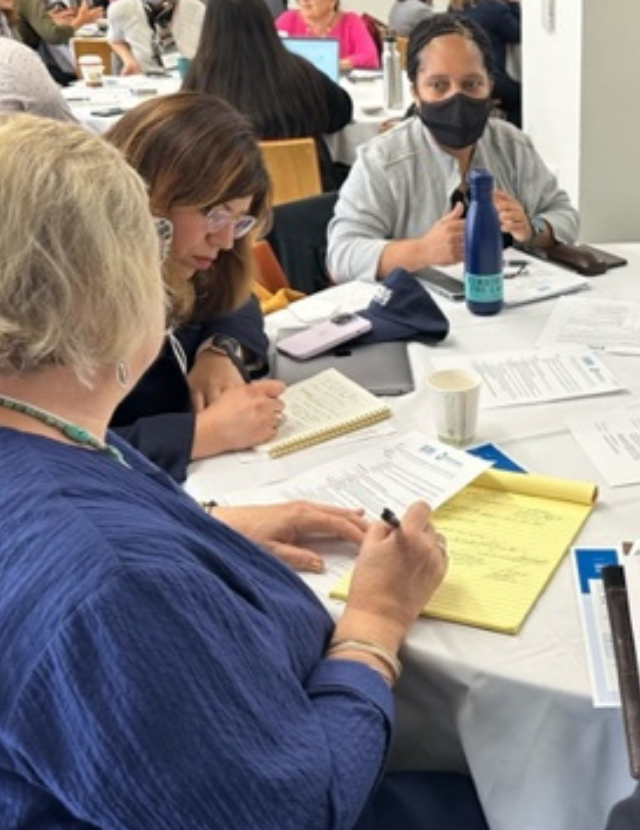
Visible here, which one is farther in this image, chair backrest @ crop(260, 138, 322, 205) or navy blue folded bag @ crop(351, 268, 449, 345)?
chair backrest @ crop(260, 138, 322, 205)

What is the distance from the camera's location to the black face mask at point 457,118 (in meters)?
2.14

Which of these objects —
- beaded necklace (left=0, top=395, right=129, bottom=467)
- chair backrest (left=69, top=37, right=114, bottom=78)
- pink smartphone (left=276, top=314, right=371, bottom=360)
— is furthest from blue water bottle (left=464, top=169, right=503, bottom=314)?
chair backrest (left=69, top=37, right=114, bottom=78)

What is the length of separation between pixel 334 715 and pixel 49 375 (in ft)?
1.30

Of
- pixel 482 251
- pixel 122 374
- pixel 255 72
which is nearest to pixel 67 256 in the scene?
pixel 122 374

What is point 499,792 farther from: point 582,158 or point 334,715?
point 582,158

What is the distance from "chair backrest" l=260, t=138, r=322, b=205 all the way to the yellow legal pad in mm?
1991

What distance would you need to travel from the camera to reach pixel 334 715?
2.88 feet

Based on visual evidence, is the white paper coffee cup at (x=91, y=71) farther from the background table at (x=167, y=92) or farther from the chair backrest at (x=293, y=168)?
the chair backrest at (x=293, y=168)

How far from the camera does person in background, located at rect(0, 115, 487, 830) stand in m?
0.66

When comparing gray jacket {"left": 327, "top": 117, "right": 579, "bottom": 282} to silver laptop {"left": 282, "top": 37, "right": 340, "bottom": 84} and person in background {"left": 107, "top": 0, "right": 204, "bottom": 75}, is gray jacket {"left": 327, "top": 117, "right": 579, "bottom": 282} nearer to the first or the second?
silver laptop {"left": 282, "top": 37, "right": 340, "bottom": 84}

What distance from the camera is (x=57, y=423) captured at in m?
0.79

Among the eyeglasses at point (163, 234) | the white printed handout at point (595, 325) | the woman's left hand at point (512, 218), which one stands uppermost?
the eyeglasses at point (163, 234)

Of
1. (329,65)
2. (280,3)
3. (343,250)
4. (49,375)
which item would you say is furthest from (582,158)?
(280,3)

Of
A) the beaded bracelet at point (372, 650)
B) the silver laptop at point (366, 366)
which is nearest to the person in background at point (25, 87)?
the silver laptop at point (366, 366)
